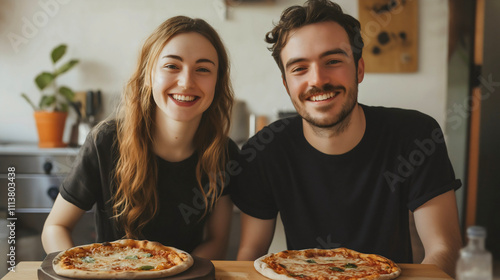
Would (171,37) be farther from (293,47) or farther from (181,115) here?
(293,47)

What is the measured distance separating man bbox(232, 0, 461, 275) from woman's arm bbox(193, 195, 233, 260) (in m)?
0.07

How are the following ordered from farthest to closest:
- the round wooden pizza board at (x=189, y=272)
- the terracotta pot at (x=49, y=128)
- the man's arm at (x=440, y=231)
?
the terracotta pot at (x=49, y=128) < the man's arm at (x=440, y=231) < the round wooden pizza board at (x=189, y=272)

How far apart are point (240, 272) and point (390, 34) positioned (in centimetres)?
276

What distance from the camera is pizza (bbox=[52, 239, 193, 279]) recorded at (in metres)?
1.17

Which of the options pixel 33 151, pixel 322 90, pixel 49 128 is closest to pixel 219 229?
pixel 322 90

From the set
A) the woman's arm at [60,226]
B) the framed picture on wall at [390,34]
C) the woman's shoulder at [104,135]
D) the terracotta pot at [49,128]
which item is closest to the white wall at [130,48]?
the framed picture on wall at [390,34]

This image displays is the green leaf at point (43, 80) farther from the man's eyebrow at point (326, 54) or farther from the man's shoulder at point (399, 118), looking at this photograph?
the man's shoulder at point (399, 118)

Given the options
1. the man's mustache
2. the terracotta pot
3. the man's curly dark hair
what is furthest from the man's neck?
the terracotta pot

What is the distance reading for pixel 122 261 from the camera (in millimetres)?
1327

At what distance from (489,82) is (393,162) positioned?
6.29 feet

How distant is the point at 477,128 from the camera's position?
3.34 metres

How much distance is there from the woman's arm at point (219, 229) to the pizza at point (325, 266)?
0.39 meters

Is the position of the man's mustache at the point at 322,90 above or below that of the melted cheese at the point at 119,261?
above

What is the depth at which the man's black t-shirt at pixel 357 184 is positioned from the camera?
1.63 meters
